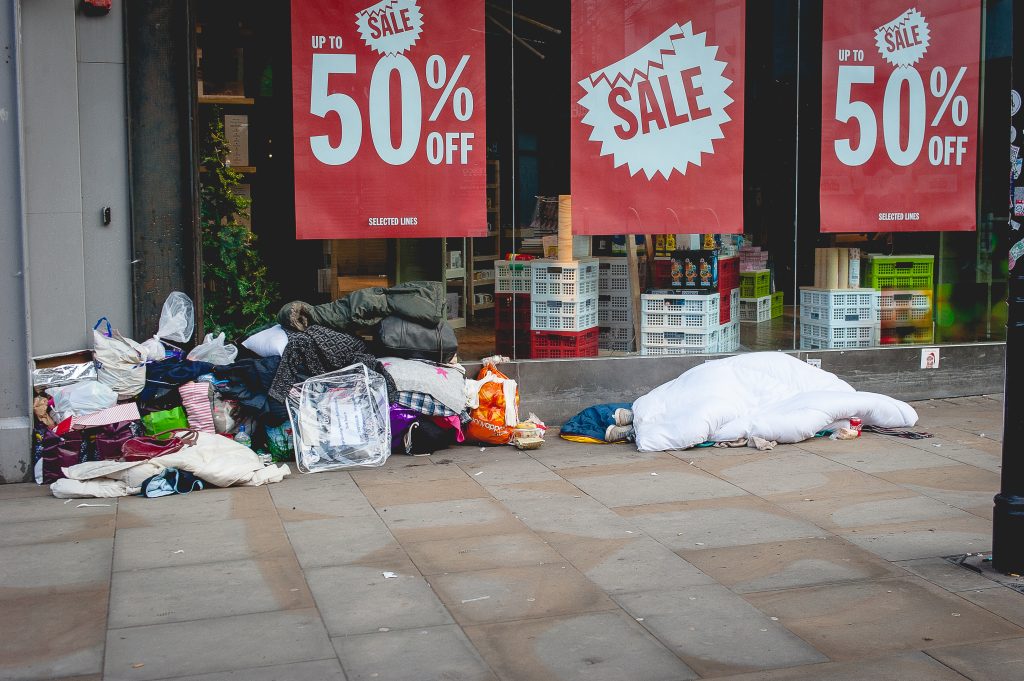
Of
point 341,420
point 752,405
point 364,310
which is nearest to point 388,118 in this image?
point 364,310

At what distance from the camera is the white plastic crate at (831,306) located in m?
10.2

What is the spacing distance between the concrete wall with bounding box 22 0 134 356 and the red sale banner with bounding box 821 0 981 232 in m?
6.05

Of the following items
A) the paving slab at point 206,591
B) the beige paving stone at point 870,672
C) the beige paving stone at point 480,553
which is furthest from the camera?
the beige paving stone at point 480,553

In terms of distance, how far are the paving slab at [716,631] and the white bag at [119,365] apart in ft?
13.9

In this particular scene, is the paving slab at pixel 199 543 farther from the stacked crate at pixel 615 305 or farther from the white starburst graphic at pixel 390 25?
the white starburst graphic at pixel 390 25

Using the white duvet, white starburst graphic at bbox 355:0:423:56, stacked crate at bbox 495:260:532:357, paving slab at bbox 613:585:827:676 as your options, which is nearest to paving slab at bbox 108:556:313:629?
paving slab at bbox 613:585:827:676

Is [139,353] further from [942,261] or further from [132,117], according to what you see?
[942,261]

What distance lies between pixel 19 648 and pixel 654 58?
22.9 feet

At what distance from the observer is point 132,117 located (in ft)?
27.2

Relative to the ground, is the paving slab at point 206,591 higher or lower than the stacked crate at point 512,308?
lower

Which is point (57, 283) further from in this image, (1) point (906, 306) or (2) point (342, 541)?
(1) point (906, 306)

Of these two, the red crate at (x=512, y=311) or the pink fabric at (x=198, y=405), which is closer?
the pink fabric at (x=198, y=405)

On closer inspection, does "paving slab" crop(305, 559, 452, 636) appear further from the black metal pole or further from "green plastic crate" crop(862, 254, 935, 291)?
"green plastic crate" crop(862, 254, 935, 291)

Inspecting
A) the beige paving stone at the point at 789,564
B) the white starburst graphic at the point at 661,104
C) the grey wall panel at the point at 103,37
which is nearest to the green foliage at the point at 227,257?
the grey wall panel at the point at 103,37
